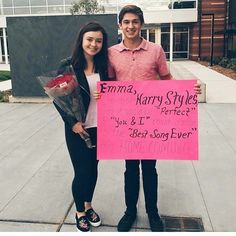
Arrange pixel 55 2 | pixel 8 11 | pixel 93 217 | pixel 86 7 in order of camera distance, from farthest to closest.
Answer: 1. pixel 8 11
2. pixel 55 2
3. pixel 86 7
4. pixel 93 217

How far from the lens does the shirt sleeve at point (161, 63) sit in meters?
2.97

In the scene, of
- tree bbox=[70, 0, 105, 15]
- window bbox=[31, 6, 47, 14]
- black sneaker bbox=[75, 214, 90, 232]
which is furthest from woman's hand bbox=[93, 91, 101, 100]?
window bbox=[31, 6, 47, 14]

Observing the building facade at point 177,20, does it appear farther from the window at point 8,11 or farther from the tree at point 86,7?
the tree at point 86,7

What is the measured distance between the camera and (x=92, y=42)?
2.90 metres

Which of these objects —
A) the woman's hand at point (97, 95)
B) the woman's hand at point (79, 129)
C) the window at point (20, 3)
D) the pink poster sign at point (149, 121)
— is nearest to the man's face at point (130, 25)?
the pink poster sign at point (149, 121)

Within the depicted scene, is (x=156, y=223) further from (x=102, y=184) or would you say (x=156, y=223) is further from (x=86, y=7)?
(x=86, y=7)

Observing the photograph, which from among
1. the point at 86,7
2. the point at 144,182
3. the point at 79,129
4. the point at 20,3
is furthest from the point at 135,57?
the point at 20,3

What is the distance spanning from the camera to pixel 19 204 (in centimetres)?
385

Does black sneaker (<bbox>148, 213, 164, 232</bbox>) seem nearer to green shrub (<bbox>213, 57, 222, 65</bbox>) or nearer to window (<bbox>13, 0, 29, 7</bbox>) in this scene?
green shrub (<bbox>213, 57, 222, 65</bbox>)

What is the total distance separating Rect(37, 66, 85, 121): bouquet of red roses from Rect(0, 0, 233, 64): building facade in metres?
22.4

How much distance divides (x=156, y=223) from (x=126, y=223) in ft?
0.91

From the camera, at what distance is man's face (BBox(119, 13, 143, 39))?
285cm

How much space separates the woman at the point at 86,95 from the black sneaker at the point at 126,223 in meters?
0.32

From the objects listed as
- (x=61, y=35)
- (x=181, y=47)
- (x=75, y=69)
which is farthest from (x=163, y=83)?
(x=181, y=47)
